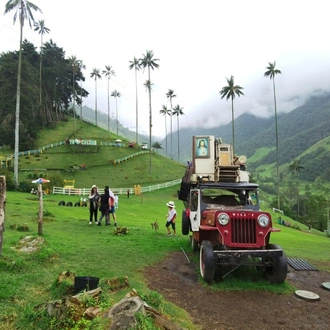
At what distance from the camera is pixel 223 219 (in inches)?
287

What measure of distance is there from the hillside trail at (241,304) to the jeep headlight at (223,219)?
162 cm

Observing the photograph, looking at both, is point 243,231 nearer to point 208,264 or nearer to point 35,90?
point 208,264

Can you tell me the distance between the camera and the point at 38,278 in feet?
21.6

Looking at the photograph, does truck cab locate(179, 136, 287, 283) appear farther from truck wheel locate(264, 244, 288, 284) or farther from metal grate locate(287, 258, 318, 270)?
metal grate locate(287, 258, 318, 270)

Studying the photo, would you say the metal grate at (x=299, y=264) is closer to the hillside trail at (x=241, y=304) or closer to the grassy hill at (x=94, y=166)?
the hillside trail at (x=241, y=304)

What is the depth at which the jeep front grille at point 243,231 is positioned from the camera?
728cm

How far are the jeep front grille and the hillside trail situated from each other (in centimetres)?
121

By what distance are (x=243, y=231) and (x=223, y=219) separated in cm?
60

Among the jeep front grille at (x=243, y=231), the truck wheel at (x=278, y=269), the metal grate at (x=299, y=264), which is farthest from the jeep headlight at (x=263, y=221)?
the metal grate at (x=299, y=264)

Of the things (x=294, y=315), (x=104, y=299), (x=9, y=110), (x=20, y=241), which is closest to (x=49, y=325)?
(x=104, y=299)

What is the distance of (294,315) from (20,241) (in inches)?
309

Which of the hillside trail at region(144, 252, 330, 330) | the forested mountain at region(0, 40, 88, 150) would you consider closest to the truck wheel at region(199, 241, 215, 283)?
the hillside trail at region(144, 252, 330, 330)

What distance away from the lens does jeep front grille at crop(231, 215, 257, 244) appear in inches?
287

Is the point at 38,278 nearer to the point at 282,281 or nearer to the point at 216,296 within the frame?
the point at 216,296
